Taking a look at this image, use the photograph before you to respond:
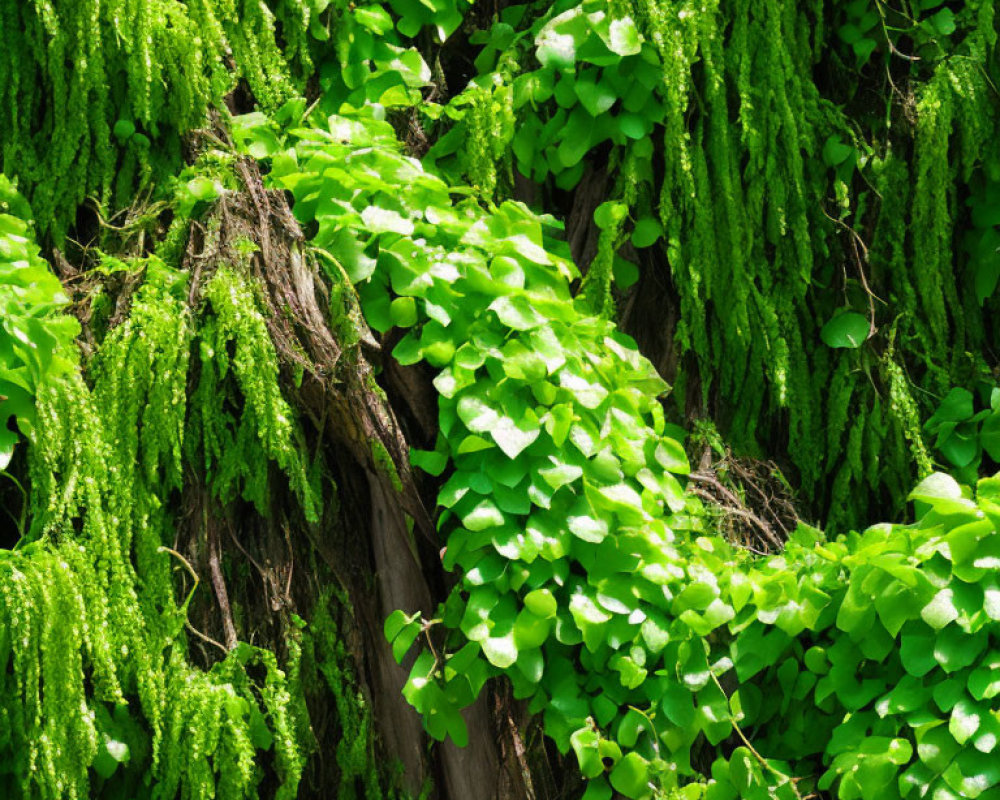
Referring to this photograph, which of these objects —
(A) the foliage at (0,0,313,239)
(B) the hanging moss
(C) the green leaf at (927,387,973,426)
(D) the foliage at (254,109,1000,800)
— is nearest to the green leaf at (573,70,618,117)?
(D) the foliage at (254,109,1000,800)

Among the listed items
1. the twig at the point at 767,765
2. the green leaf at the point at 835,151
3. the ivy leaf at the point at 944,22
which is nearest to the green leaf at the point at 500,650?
the twig at the point at 767,765

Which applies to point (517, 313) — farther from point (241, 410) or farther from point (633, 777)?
point (633, 777)

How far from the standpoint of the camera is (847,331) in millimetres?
3059

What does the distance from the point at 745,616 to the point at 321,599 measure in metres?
0.91

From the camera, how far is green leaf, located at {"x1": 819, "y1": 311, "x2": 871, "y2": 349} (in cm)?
304

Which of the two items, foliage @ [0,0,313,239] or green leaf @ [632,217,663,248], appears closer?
foliage @ [0,0,313,239]

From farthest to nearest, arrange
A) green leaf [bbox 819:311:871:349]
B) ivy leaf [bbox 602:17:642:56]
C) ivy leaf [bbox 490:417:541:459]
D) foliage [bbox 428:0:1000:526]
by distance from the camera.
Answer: green leaf [bbox 819:311:871:349] → foliage [bbox 428:0:1000:526] → ivy leaf [bbox 602:17:642:56] → ivy leaf [bbox 490:417:541:459]

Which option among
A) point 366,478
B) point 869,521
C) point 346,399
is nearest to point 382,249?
point 346,399

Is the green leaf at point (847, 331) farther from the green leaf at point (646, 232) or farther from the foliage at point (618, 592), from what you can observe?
the foliage at point (618, 592)

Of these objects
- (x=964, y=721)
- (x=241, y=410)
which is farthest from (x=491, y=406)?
(x=964, y=721)

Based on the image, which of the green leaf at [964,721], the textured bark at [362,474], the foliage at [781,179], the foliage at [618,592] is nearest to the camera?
the green leaf at [964,721]

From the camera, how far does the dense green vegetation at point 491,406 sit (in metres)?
2.33

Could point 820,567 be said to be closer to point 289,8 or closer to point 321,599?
point 321,599

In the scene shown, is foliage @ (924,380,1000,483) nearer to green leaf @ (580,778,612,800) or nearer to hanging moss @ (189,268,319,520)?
green leaf @ (580,778,612,800)
